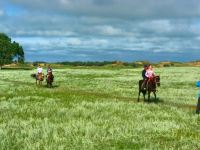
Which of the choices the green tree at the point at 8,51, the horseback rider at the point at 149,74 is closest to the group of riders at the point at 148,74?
the horseback rider at the point at 149,74

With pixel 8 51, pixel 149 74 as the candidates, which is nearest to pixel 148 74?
pixel 149 74

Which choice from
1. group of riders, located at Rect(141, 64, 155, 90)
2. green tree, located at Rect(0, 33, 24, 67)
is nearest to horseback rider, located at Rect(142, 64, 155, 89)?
group of riders, located at Rect(141, 64, 155, 90)

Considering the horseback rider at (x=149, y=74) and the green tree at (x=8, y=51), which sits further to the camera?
the green tree at (x=8, y=51)

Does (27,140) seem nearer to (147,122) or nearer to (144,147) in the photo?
(144,147)

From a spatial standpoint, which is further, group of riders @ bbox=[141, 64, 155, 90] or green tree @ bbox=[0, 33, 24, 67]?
green tree @ bbox=[0, 33, 24, 67]

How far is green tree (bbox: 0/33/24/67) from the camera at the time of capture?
473 feet

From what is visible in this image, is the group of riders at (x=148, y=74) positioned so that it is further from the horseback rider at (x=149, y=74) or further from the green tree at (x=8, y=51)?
the green tree at (x=8, y=51)

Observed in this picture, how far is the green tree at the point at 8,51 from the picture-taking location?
473 ft

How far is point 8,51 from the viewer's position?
476ft

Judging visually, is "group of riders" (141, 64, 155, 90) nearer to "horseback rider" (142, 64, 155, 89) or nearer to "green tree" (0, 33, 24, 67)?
"horseback rider" (142, 64, 155, 89)

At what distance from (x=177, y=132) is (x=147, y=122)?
2.60m

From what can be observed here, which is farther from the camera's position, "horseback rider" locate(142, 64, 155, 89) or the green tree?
the green tree

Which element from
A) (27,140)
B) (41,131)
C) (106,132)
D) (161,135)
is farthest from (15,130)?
(161,135)

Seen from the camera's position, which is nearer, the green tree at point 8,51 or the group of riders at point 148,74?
the group of riders at point 148,74
